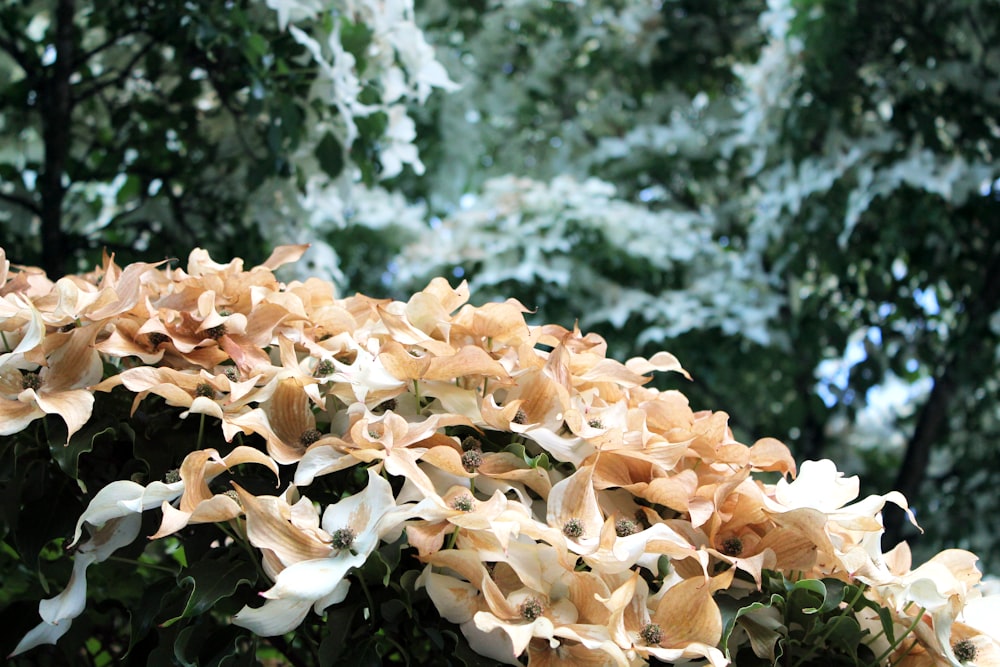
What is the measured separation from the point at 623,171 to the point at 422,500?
3254mm

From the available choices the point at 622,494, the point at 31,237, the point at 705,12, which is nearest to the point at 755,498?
the point at 622,494

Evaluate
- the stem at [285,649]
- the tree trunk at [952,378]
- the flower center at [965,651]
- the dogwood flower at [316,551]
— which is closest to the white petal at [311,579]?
the dogwood flower at [316,551]

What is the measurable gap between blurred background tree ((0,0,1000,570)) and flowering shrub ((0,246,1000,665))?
85cm

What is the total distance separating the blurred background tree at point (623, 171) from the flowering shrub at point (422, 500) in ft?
2.79

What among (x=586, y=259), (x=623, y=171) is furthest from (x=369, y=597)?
(x=623, y=171)

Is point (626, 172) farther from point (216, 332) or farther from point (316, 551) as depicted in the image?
point (316, 551)

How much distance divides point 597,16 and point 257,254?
2447 millimetres

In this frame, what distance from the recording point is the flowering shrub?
0.73 meters

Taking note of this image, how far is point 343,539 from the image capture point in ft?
2.37

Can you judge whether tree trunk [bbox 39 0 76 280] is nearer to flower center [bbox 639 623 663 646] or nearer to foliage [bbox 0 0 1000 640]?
foliage [bbox 0 0 1000 640]

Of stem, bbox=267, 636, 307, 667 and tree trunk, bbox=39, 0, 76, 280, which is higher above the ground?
tree trunk, bbox=39, 0, 76, 280

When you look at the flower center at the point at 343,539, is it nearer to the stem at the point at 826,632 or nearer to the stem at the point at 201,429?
the stem at the point at 201,429

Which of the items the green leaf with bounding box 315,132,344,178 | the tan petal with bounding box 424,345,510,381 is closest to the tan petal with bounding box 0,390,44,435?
the tan petal with bounding box 424,345,510,381

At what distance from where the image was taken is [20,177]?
199cm
